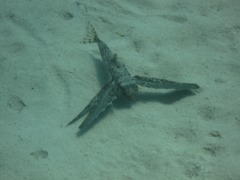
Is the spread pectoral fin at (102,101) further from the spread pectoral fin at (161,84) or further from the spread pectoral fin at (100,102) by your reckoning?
the spread pectoral fin at (161,84)

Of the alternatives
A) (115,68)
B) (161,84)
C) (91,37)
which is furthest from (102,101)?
(91,37)

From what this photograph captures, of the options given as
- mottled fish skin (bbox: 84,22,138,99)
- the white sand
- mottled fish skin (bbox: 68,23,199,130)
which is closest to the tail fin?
mottled fish skin (bbox: 84,22,138,99)

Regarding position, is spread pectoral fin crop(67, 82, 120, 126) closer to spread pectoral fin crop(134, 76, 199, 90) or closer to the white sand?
the white sand

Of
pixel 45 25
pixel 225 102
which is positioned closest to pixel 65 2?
pixel 45 25

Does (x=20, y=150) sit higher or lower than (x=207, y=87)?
lower

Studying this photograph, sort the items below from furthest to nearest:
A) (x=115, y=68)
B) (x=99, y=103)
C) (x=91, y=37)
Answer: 1. (x=91, y=37)
2. (x=115, y=68)
3. (x=99, y=103)

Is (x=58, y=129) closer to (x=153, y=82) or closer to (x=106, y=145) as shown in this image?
(x=106, y=145)

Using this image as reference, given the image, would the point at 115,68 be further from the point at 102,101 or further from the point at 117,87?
the point at 102,101
